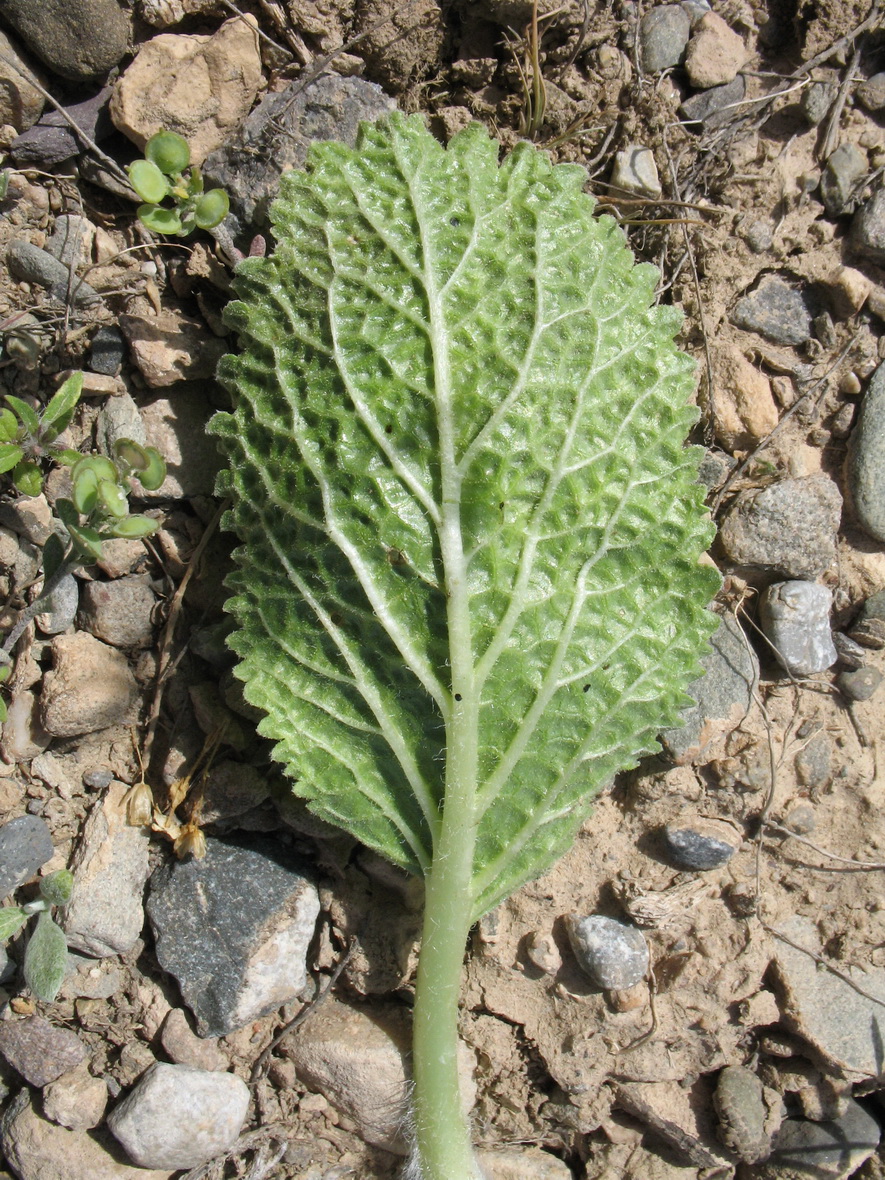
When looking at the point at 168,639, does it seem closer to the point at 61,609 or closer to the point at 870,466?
the point at 61,609

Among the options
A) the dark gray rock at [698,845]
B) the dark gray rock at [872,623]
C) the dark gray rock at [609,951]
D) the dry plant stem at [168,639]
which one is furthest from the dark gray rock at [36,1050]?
the dark gray rock at [872,623]

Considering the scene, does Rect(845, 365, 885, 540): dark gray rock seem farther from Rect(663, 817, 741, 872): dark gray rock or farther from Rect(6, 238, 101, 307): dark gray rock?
Rect(6, 238, 101, 307): dark gray rock

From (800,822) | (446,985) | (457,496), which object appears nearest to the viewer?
(457,496)

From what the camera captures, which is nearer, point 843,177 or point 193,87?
point 193,87

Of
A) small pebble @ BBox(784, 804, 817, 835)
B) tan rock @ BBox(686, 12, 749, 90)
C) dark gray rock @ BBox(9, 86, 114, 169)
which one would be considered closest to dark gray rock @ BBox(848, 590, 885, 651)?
small pebble @ BBox(784, 804, 817, 835)

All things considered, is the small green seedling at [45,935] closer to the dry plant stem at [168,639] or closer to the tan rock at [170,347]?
the dry plant stem at [168,639]

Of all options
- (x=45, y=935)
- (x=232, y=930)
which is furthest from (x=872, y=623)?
(x=45, y=935)
